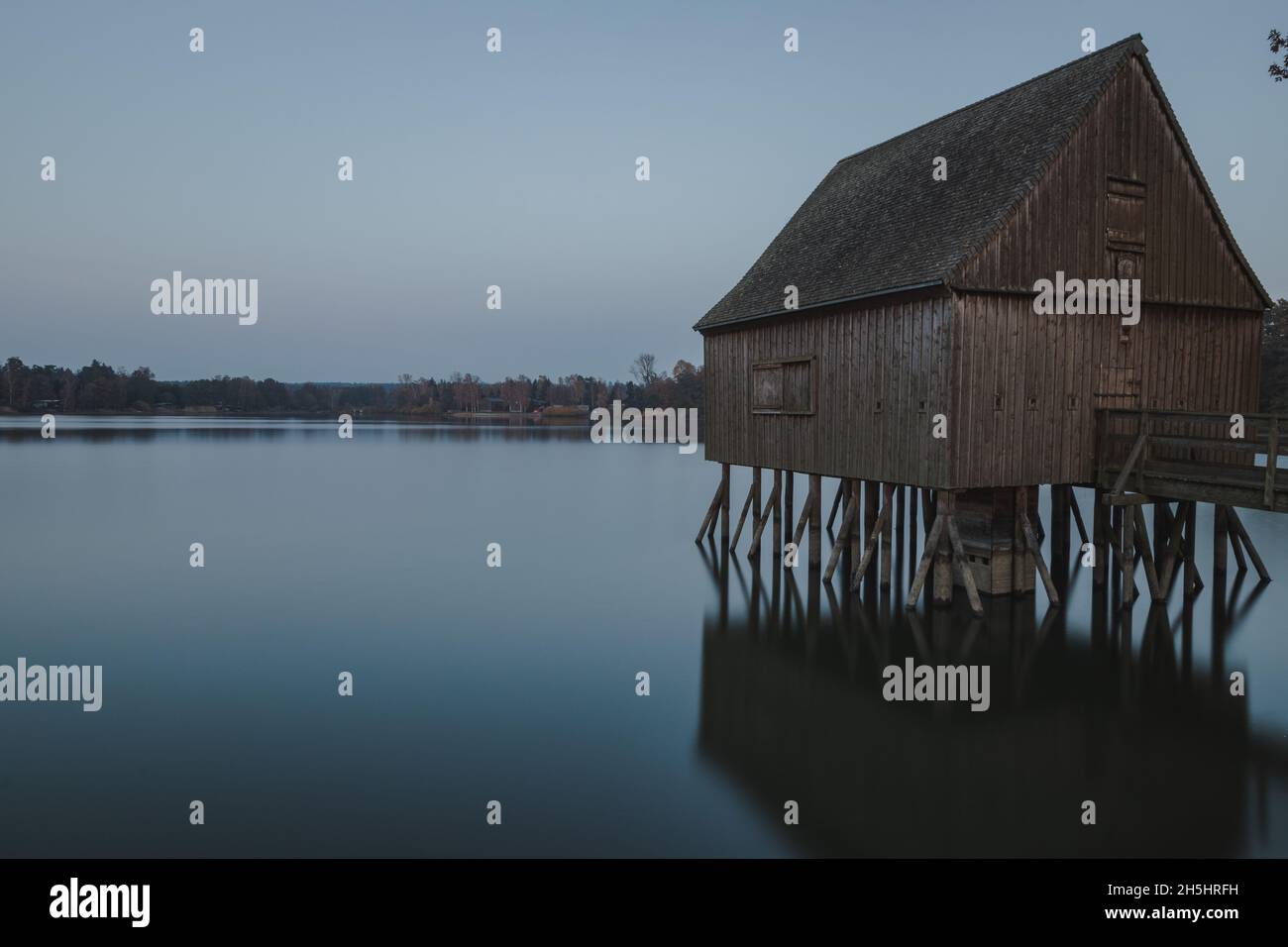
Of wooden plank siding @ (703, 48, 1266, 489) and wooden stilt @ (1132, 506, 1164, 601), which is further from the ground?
wooden plank siding @ (703, 48, 1266, 489)

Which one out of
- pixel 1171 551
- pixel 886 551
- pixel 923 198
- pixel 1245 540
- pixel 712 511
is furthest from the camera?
pixel 712 511

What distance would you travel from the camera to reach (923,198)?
17625 millimetres

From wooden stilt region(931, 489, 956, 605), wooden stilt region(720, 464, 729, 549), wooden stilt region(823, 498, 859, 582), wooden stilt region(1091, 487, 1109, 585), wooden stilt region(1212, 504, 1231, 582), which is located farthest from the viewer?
wooden stilt region(720, 464, 729, 549)

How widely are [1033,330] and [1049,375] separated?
33.8 inches

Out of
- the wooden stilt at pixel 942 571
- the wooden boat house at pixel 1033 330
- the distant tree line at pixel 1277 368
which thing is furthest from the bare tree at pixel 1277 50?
the distant tree line at pixel 1277 368

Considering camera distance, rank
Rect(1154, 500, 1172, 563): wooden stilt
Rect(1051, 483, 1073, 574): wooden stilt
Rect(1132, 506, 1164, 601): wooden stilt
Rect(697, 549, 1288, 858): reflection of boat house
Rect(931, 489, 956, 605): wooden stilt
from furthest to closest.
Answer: Rect(1051, 483, 1073, 574): wooden stilt, Rect(1154, 500, 1172, 563): wooden stilt, Rect(1132, 506, 1164, 601): wooden stilt, Rect(931, 489, 956, 605): wooden stilt, Rect(697, 549, 1288, 858): reflection of boat house

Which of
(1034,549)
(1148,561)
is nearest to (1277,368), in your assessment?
(1148,561)

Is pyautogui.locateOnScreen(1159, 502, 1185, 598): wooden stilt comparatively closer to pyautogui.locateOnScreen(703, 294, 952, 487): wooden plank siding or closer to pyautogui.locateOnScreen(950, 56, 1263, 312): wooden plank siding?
pyautogui.locateOnScreen(950, 56, 1263, 312): wooden plank siding

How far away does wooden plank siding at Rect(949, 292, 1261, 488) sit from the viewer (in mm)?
14727

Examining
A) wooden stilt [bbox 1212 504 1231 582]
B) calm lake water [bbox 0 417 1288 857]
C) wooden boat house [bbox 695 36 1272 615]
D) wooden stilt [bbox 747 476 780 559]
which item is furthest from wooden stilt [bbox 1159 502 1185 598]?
wooden stilt [bbox 747 476 780 559]

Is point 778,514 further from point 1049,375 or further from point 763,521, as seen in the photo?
point 1049,375

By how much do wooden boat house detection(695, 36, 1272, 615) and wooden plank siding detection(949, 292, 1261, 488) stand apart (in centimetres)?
3
